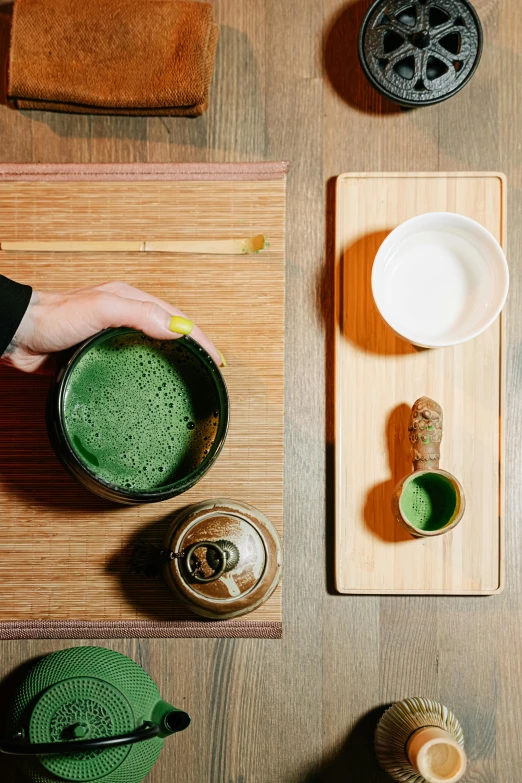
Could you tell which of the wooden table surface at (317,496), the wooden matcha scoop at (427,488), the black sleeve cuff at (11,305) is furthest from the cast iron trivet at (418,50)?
the black sleeve cuff at (11,305)

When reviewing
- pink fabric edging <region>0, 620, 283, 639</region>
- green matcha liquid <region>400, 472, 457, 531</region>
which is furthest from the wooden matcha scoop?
pink fabric edging <region>0, 620, 283, 639</region>

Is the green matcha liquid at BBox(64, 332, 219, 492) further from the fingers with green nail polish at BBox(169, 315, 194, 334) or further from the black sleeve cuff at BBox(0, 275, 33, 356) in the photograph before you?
the black sleeve cuff at BBox(0, 275, 33, 356)

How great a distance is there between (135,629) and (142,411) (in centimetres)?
37

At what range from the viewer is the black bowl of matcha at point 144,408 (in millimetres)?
740

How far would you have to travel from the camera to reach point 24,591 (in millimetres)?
917

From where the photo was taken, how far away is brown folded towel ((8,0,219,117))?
35.3 inches

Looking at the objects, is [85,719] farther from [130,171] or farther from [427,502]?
[130,171]

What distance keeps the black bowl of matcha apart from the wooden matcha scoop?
293 millimetres

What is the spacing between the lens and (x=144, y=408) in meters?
0.76

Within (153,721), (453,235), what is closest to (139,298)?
(453,235)

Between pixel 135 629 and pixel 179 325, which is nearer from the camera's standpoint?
pixel 179 325

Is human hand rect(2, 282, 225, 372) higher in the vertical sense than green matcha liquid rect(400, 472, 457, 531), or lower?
higher

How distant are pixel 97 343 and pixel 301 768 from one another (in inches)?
28.7

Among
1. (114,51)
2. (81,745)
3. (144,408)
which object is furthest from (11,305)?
(81,745)
